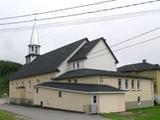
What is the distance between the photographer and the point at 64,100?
4372 centimetres

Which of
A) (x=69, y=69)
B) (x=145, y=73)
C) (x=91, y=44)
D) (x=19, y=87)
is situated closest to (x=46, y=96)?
(x=69, y=69)

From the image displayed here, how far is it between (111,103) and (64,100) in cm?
570

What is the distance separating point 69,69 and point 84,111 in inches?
558

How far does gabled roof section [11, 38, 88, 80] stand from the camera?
55325 millimetres

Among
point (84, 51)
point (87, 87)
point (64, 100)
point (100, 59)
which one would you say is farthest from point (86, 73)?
point (100, 59)

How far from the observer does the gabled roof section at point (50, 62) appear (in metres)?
55.3

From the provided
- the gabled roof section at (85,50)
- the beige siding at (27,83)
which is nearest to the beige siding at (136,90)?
the gabled roof section at (85,50)

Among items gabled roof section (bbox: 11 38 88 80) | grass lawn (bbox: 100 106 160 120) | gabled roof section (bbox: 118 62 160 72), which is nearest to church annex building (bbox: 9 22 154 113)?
gabled roof section (bbox: 11 38 88 80)

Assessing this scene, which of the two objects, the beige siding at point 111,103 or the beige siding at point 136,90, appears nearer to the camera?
the beige siding at point 111,103

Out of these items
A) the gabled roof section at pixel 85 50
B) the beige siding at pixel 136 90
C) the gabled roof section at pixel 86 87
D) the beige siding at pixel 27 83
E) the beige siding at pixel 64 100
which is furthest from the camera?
the beige siding at pixel 27 83

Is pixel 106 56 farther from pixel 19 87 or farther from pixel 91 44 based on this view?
pixel 19 87

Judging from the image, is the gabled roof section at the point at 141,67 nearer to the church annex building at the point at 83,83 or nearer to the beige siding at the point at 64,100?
the church annex building at the point at 83,83

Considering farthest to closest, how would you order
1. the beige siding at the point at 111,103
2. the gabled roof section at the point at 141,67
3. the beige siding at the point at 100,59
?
the gabled roof section at the point at 141,67 < the beige siding at the point at 100,59 < the beige siding at the point at 111,103

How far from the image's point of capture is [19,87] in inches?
2608
